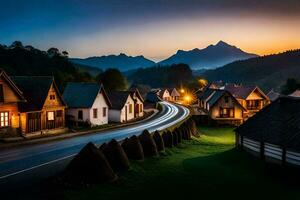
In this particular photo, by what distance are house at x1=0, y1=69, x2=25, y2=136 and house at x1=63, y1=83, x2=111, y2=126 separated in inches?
573

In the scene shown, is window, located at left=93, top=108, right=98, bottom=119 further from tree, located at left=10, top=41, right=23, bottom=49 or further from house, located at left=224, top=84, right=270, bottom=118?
tree, located at left=10, top=41, right=23, bottom=49

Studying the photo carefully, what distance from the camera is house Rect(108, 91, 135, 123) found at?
68.2 metres

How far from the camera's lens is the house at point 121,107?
68188 mm

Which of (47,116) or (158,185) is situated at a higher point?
(47,116)

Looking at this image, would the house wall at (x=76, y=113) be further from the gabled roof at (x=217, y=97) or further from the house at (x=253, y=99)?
the house at (x=253, y=99)

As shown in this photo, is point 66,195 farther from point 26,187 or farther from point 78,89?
point 78,89

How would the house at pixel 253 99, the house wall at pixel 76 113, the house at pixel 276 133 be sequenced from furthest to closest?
the house at pixel 253 99
the house wall at pixel 76 113
the house at pixel 276 133

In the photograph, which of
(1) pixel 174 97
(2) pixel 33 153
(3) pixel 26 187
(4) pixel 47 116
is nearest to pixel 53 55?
(1) pixel 174 97

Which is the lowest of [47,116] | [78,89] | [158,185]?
[158,185]

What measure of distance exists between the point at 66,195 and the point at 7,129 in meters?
25.7

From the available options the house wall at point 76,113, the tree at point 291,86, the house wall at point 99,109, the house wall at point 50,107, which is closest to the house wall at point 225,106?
the house wall at point 99,109

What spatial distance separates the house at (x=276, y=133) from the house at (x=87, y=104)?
27056 mm

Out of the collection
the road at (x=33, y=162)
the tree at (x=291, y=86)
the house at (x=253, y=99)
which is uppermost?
the tree at (x=291, y=86)

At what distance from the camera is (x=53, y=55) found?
122375mm
